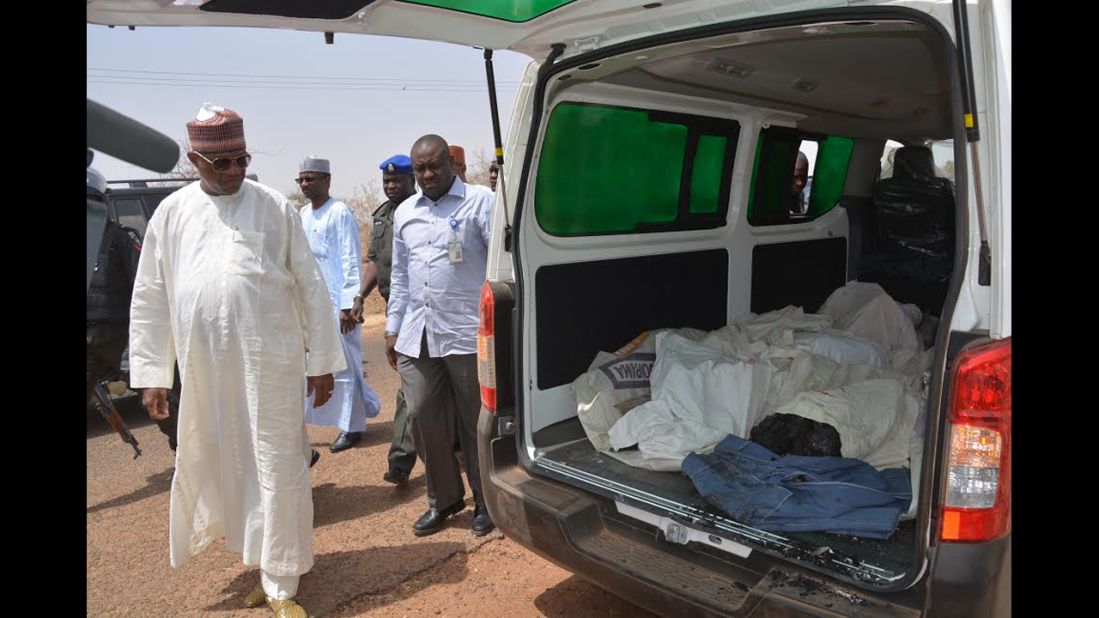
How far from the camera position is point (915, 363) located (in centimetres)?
403

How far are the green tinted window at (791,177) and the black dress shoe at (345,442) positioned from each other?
3.10 m

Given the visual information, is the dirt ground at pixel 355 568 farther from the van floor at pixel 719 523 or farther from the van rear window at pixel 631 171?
the van rear window at pixel 631 171

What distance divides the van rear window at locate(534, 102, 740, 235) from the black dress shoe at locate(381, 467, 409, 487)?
2042 millimetres

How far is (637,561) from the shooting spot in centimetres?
260

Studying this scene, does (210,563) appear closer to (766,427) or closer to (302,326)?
(302,326)

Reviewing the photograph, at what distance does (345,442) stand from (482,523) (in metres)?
1.88

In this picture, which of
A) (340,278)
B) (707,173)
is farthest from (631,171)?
(340,278)

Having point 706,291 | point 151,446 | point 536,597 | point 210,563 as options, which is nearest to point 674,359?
point 706,291

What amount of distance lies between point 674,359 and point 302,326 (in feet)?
5.43

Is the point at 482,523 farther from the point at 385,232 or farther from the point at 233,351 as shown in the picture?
the point at 385,232

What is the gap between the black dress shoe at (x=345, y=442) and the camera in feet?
18.4

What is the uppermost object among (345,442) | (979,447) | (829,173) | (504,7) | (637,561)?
(504,7)

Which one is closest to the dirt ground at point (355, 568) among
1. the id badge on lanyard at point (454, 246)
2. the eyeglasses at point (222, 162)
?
the id badge on lanyard at point (454, 246)

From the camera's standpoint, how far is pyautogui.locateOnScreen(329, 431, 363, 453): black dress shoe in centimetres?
562
